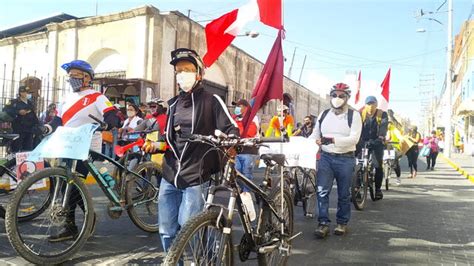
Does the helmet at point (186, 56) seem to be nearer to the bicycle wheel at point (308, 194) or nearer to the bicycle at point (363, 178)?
the bicycle wheel at point (308, 194)

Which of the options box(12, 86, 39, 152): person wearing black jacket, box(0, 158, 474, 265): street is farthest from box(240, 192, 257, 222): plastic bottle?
box(12, 86, 39, 152): person wearing black jacket

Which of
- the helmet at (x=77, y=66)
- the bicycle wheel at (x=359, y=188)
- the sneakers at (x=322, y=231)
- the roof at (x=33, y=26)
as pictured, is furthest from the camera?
the roof at (x=33, y=26)

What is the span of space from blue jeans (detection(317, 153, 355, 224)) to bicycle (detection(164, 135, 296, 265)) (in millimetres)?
1522

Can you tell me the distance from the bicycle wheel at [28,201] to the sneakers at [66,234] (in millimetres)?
352

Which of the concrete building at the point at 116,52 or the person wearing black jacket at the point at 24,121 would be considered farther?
the concrete building at the point at 116,52

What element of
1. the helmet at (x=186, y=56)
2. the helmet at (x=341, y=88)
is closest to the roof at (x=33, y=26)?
the helmet at (x=341, y=88)

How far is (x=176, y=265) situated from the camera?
2.37m

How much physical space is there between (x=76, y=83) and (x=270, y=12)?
2197 millimetres

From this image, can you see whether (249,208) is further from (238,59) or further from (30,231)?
(238,59)

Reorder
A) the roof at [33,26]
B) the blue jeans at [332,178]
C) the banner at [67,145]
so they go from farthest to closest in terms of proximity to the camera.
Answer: the roof at [33,26], the blue jeans at [332,178], the banner at [67,145]

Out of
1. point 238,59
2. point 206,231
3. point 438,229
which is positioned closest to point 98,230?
point 206,231

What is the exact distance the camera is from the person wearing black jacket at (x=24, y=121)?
27.0 ft

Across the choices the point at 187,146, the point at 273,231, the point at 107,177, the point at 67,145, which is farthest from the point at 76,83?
the point at 273,231

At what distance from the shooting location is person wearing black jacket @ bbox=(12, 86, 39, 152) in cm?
824
